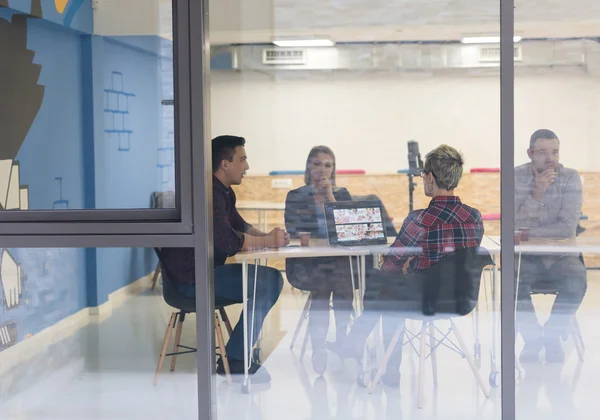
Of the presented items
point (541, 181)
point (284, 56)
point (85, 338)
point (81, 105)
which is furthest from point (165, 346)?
point (541, 181)

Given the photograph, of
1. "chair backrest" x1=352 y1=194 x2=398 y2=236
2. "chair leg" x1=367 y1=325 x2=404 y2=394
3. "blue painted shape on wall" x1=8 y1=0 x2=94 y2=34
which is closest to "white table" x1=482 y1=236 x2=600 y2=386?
"chair leg" x1=367 y1=325 x2=404 y2=394

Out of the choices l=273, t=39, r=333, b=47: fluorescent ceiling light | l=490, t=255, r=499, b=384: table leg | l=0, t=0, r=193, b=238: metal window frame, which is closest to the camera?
l=0, t=0, r=193, b=238: metal window frame

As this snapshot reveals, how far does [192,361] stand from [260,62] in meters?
1.11

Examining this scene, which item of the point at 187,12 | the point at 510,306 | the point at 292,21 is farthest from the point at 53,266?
the point at 510,306

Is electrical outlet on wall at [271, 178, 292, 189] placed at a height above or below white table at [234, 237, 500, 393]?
above

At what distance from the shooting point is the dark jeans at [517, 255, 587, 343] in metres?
2.78

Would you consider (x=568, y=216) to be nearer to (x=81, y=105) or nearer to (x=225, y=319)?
(x=225, y=319)

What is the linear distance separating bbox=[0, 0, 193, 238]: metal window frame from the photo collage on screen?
1.90ft

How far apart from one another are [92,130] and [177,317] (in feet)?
2.44

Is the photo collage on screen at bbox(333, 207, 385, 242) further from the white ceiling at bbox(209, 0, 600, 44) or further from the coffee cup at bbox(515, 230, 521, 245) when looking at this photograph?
the white ceiling at bbox(209, 0, 600, 44)

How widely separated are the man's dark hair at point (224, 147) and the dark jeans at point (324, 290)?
457 mm

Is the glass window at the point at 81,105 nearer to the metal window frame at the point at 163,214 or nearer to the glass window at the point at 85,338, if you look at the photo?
the metal window frame at the point at 163,214

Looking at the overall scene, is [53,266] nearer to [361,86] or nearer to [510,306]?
[361,86]

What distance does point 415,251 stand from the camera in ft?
9.27
